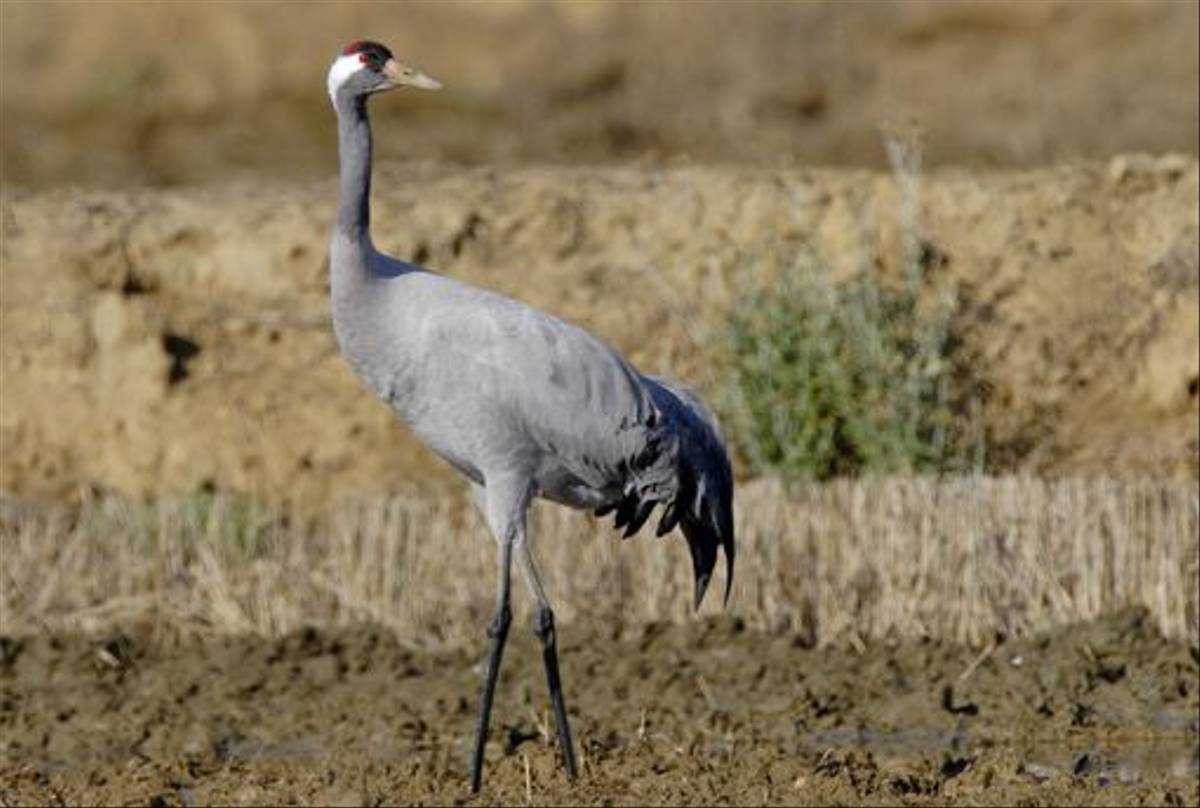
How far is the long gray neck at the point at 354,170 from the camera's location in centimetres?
990

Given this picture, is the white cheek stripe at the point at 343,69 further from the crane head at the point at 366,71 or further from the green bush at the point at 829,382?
the green bush at the point at 829,382

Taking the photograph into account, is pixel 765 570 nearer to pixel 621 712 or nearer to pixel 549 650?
pixel 621 712

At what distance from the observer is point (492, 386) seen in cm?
996

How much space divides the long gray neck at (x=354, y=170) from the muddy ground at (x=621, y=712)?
161 cm

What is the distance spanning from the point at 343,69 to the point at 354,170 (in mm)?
310

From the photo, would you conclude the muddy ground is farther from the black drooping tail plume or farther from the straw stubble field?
the black drooping tail plume

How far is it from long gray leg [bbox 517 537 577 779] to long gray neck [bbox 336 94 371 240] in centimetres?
112

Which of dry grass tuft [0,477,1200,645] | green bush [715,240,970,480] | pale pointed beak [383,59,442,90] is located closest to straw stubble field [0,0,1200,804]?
dry grass tuft [0,477,1200,645]

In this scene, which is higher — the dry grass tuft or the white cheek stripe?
the white cheek stripe

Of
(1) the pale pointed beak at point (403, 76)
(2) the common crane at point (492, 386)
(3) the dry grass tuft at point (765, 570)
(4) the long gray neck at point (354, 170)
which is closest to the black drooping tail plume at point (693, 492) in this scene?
(2) the common crane at point (492, 386)

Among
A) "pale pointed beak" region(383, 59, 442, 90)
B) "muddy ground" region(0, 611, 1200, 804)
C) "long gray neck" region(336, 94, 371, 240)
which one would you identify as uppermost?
"pale pointed beak" region(383, 59, 442, 90)

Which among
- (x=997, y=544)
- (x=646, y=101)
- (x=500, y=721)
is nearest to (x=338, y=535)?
(x=500, y=721)

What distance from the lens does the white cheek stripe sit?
10.0 metres

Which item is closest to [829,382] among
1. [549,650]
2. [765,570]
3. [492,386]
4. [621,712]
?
[765,570]
